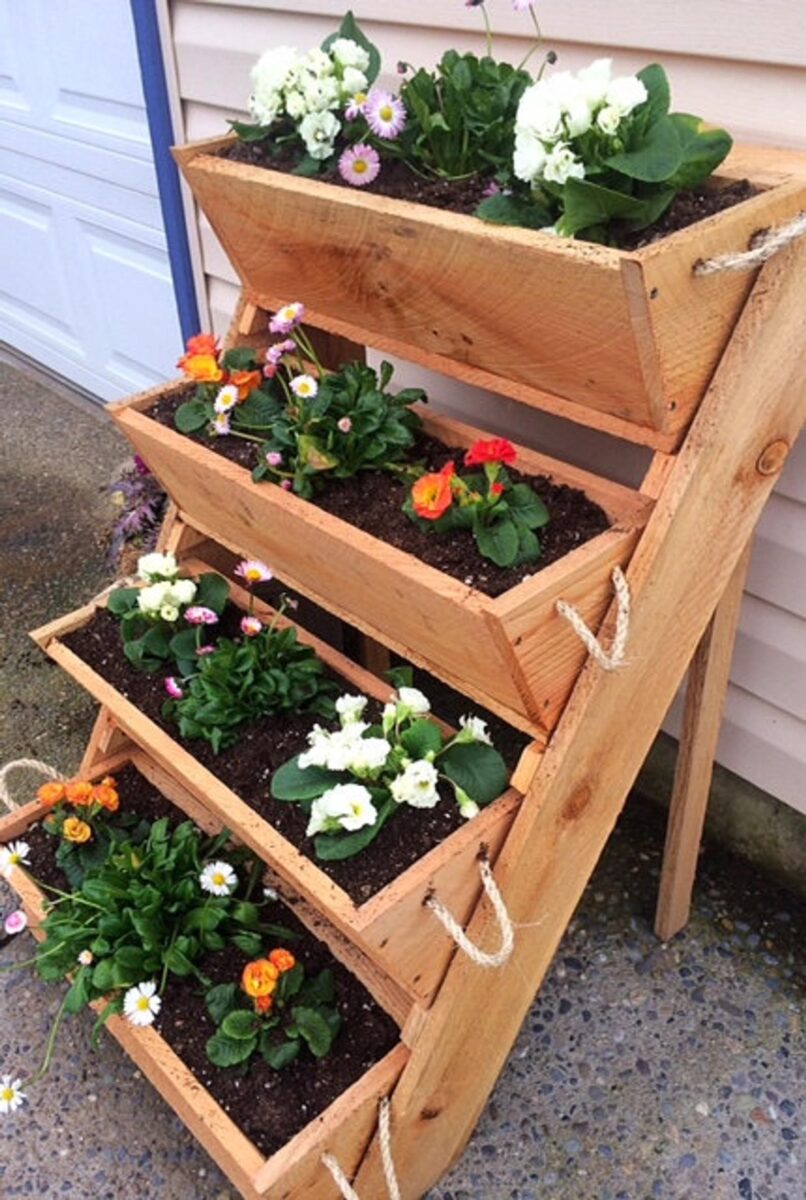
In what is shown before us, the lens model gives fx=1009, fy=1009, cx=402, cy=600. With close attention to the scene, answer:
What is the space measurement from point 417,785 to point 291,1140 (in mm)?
477

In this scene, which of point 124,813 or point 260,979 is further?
point 124,813

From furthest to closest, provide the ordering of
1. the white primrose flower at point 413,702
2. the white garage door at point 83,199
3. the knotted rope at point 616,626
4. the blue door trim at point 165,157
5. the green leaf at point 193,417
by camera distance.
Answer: the white garage door at point 83,199 → the blue door trim at point 165,157 → the green leaf at point 193,417 → the white primrose flower at point 413,702 → the knotted rope at point 616,626

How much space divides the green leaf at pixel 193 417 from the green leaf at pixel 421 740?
1.87 ft

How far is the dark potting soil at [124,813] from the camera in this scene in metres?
1.72

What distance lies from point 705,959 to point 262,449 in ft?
3.88

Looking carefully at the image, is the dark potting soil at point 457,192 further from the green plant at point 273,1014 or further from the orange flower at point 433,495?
the green plant at point 273,1014

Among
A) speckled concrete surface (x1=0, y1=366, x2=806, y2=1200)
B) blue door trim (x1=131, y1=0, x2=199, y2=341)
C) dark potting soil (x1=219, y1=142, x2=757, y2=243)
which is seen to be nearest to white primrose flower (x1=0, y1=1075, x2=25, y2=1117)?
speckled concrete surface (x1=0, y1=366, x2=806, y2=1200)

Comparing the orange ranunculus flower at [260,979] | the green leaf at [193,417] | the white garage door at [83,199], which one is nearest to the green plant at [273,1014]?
the orange ranunculus flower at [260,979]

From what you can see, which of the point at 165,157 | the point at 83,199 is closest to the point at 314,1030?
the point at 165,157

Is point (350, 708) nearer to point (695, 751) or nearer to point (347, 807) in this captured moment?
point (347, 807)

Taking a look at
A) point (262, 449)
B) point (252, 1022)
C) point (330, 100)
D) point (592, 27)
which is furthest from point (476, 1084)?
Answer: point (592, 27)

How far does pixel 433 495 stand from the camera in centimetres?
117

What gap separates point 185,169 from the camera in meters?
1.39

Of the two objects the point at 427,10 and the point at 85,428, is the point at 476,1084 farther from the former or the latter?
the point at 85,428
